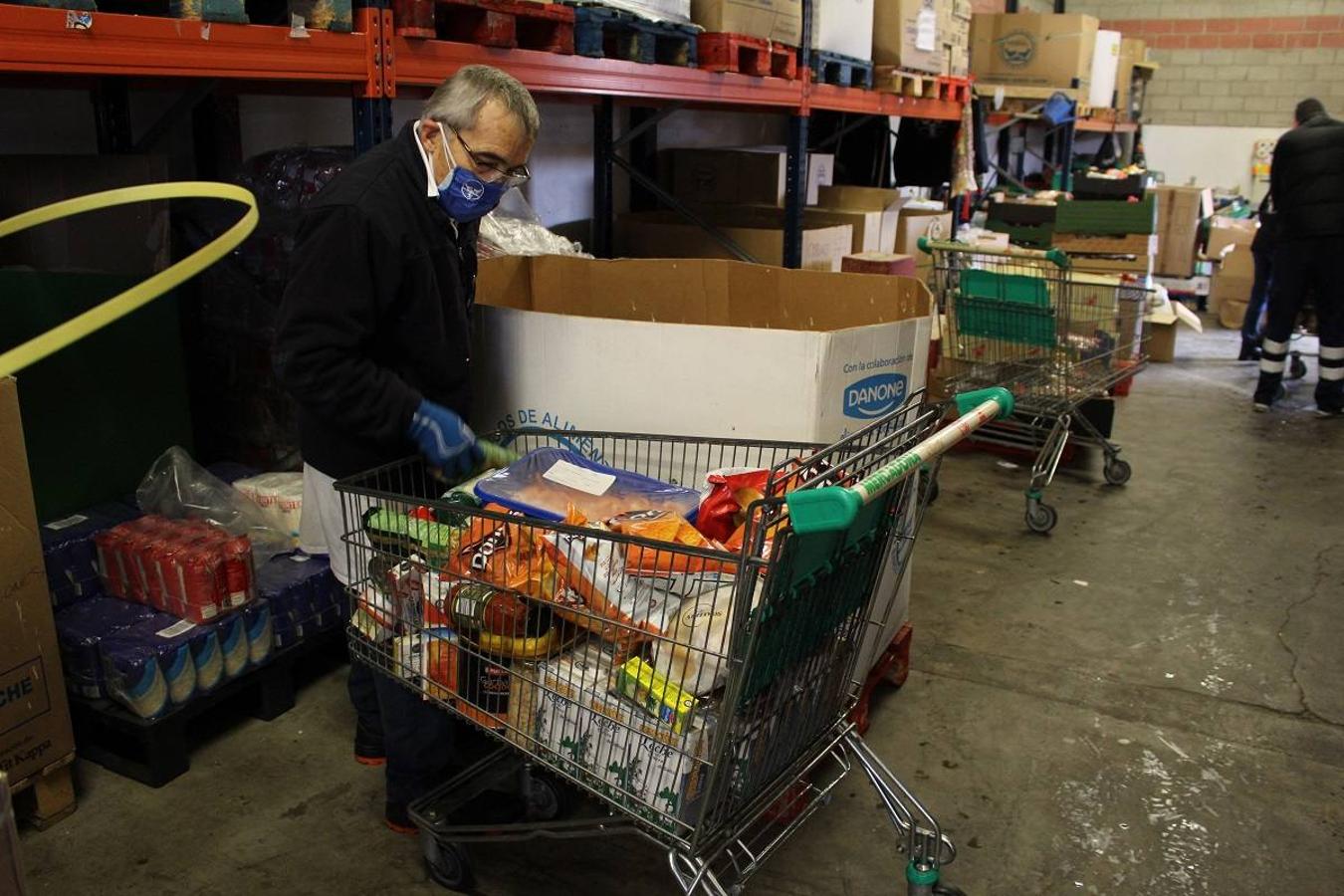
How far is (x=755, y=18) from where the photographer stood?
4.52m

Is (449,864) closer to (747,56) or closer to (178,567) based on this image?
(178,567)

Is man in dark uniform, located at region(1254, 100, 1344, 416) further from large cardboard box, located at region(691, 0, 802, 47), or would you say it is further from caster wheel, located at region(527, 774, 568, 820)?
caster wheel, located at region(527, 774, 568, 820)

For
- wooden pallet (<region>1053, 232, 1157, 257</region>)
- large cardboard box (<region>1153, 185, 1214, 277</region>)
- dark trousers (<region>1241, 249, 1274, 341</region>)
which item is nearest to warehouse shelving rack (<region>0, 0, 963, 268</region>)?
wooden pallet (<region>1053, 232, 1157, 257</region>)

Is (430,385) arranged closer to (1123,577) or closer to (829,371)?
(829,371)

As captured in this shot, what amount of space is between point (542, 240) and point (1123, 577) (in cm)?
255

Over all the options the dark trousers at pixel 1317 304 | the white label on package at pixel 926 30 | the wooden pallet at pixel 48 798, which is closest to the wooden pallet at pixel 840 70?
the white label on package at pixel 926 30

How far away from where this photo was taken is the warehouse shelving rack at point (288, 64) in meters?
2.20

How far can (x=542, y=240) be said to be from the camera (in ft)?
12.4

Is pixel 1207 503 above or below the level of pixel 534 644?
below

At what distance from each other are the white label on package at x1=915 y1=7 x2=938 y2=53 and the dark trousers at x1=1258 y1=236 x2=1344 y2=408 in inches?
101

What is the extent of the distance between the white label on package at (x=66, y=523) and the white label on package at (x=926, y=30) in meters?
4.96

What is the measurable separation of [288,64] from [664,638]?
180 centimetres

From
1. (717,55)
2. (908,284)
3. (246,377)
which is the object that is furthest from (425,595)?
(717,55)

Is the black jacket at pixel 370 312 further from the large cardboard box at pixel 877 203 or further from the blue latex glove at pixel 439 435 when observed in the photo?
the large cardboard box at pixel 877 203
